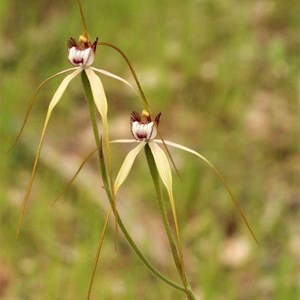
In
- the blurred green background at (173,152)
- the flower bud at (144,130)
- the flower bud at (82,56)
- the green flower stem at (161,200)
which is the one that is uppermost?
the blurred green background at (173,152)

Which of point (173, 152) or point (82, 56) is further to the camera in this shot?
point (173, 152)

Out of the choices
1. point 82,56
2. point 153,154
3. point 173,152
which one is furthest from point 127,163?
point 173,152

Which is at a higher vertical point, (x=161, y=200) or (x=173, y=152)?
(x=173, y=152)

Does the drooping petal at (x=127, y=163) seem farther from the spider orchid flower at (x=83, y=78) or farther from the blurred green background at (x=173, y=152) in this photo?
the blurred green background at (x=173, y=152)

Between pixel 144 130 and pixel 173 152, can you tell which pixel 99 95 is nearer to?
pixel 144 130

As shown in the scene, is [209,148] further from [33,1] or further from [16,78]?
[33,1]

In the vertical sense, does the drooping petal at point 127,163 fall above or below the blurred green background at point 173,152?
below

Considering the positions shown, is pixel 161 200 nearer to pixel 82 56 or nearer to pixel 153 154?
pixel 153 154

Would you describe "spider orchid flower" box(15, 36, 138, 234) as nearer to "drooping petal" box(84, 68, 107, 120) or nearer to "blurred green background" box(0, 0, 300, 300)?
"drooping petal" box(84, 68, 107, 120)

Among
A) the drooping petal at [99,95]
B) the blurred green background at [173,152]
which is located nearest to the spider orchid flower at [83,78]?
the drooping petal at [99,95]
